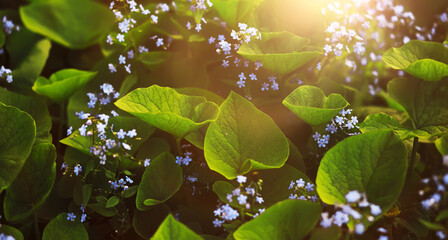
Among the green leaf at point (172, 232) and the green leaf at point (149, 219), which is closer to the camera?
the green leaf at point (172, 232)

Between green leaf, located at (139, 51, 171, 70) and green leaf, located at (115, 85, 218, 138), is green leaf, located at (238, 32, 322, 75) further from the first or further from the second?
green leaf, located at (139, 51, 171, 70)

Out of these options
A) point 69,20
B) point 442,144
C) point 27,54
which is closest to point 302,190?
point 442,144

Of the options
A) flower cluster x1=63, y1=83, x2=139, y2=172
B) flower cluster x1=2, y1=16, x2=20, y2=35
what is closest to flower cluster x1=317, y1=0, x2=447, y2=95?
flower cluster x1=63, y1=83, x2=139, y2=172

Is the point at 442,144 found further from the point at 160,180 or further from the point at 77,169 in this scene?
the point at 77,169

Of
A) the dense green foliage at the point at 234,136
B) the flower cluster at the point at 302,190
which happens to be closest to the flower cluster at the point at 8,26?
the dense green foliage at the point at 234,136

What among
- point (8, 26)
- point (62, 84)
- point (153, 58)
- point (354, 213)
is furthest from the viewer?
point (8, 26)

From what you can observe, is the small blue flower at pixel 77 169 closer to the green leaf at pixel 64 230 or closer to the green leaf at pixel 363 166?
the green leaf at pixel 64 230

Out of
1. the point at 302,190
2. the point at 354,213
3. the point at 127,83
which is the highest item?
the point at 354,213
